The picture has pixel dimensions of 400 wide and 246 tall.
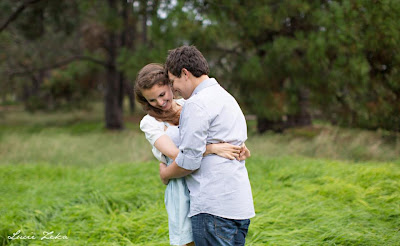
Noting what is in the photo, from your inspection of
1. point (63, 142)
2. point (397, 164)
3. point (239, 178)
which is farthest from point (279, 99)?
point (239, 178)

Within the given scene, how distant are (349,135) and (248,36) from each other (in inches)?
127

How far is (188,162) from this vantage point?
173cm

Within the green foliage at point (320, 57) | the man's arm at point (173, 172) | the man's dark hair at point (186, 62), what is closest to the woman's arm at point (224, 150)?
the man's arm at point (173, 172)

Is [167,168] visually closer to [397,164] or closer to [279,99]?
[397,164]

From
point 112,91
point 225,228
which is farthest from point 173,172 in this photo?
point 112,91

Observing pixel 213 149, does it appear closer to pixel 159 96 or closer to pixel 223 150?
pixel 223 150

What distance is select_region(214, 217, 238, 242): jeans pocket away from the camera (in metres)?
1.79

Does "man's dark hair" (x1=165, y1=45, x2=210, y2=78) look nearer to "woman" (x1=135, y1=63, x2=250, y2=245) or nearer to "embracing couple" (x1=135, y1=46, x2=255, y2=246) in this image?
"embracing couple" (x1=135, y1=46, x2=255, y2=246)

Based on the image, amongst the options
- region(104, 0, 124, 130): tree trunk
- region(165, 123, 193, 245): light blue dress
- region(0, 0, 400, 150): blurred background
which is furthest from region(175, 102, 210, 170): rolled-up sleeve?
region(104, 0, 124, 130): tree trunk

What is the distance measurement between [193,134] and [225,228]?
50cm

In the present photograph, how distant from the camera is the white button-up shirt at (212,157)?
171cm

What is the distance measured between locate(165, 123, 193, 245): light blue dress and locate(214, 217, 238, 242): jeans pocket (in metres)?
0.20

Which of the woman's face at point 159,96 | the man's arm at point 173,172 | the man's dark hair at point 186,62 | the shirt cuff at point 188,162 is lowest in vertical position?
the man's arm at point 173,172

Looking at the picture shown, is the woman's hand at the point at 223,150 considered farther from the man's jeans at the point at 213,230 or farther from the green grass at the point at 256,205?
the green grass at the point at 256,205
